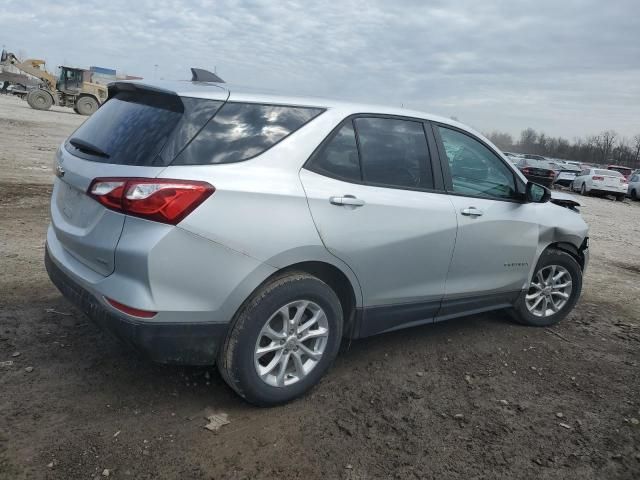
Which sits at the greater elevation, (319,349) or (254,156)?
(254,156)

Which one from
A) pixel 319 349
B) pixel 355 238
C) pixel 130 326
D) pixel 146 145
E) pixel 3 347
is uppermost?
pixel 146 145

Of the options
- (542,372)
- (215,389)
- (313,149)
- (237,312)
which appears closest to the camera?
(237,312)

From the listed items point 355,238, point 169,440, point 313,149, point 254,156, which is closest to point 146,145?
point 254,156

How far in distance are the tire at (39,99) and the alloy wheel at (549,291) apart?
38.0m

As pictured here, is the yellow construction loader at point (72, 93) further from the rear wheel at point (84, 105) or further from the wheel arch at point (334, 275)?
the wheel arch at point (334, 275)

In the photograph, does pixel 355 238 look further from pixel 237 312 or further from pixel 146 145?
pixel 146 145

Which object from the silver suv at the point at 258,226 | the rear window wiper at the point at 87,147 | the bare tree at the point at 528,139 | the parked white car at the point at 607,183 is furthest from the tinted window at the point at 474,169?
the bare tree at the point at 528,139

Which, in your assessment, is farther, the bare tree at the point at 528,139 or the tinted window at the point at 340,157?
the bare tree at the point at 528,139

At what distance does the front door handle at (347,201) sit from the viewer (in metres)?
3.05

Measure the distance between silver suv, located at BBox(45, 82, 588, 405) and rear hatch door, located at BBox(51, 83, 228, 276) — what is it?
10 millimetres

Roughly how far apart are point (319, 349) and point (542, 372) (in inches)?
72.9

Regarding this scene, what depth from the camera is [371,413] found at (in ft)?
10.3

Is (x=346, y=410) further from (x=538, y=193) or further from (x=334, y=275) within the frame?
(x=538, y=193)

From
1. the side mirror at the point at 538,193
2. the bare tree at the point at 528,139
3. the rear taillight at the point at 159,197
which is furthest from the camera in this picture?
the bare tree at the point at 528,139
